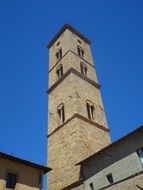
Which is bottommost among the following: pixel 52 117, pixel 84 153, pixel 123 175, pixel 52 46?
pixel 123 175

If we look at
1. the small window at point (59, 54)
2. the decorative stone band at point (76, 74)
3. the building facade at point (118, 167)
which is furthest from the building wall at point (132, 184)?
the small window at point (59, 54)

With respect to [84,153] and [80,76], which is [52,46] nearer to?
[80,76]

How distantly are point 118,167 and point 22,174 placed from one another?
5.62 m

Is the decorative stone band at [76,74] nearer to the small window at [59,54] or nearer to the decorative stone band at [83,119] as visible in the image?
the small window at [59,54]

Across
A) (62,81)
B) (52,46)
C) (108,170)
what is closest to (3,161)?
(108,170)

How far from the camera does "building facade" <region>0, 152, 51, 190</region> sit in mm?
14003

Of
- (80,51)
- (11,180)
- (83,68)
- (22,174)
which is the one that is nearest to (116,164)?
(22,174)

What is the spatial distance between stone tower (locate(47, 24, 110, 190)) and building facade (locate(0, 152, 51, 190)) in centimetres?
303

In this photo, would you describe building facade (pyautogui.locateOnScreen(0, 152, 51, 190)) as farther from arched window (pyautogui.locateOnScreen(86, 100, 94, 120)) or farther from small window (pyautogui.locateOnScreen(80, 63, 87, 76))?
small window (pyautogui.locateOnScreen(80, 63, 87, 76))

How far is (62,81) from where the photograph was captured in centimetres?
2628

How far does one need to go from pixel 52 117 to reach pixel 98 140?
5.41 meters

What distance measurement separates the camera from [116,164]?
14742mm

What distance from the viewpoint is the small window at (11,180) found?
13.9 m

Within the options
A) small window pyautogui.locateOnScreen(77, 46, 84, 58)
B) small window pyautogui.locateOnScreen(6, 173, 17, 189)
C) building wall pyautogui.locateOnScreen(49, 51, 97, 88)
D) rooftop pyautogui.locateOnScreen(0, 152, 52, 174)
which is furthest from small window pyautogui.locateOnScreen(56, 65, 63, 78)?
small window pyautogui.locateOnScreen(6, 173, 17, 189)
